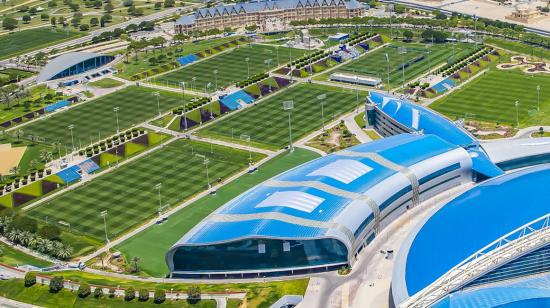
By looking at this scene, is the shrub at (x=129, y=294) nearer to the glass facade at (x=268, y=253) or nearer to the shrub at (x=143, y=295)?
the shrub at (x=143, y=295)

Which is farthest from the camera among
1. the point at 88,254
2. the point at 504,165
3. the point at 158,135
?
the point at 158,135

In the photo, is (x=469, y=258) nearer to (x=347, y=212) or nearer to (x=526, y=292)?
(x=526, y=292)

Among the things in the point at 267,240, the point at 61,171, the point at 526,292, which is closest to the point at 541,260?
the point at 526,292

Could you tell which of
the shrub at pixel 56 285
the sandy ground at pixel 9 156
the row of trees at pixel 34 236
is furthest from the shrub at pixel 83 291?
the sandy ground at pixel 9 156

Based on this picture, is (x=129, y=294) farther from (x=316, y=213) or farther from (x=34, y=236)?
(x=34, y=236)

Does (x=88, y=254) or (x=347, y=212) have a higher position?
(x=347, y=212)
